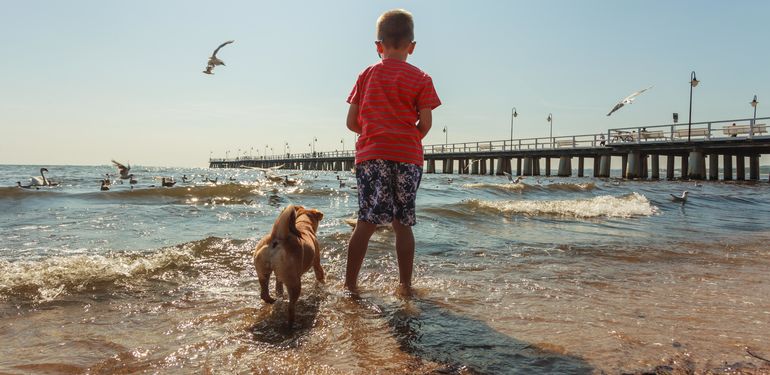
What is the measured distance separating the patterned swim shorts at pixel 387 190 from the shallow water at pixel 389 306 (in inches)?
19.9

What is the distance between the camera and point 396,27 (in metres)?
2.97

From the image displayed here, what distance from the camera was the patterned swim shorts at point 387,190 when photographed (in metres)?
2.88

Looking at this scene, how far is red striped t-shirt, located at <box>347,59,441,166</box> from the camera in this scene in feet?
9.45

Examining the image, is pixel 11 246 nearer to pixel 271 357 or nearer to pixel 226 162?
pixel 271 357

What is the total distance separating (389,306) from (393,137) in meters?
1.01

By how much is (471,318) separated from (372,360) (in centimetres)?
78

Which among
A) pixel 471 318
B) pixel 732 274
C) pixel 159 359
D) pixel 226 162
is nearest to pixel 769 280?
pixel 732 274

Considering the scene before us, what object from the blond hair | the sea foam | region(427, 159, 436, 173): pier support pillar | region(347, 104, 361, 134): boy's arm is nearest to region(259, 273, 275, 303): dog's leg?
region(347, 104, 361, 134): boy's arm

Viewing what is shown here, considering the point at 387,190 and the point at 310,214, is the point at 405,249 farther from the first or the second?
the point at 310,214

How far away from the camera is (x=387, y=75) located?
2.94 m

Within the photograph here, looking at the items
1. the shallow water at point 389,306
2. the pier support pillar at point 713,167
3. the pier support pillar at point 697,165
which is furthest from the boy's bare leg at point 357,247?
the pier support pillar at point 713,167

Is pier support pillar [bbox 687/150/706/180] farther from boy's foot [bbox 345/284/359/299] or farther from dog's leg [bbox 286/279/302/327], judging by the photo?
dog's leg [bbox 286/279/302/327]

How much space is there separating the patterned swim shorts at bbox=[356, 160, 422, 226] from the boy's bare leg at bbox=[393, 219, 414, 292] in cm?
A: 6

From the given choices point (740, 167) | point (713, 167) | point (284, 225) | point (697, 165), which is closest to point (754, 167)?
point (740, 167)
